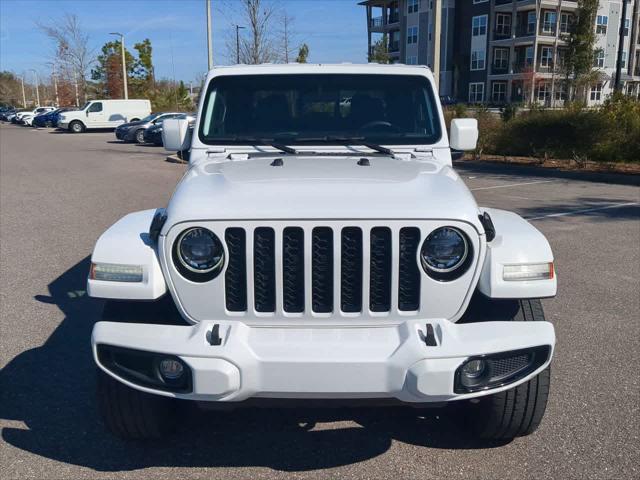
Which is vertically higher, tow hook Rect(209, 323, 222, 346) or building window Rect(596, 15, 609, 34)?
building window Rect(596, 15, 609, 34)

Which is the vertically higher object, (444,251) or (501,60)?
(501,60)

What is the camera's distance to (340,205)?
2914mm

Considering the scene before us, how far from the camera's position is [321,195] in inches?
118

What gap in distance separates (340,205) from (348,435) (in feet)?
4.78

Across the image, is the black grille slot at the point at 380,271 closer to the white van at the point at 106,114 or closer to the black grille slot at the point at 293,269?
the black grille slot at the point at 293,269

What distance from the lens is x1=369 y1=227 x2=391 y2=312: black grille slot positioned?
9.52 ft

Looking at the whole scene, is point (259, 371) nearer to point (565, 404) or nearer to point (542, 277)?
point (542, 277)

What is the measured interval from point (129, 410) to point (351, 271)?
1.35 m

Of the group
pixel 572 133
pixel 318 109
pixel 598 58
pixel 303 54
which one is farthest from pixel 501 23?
pixel 318 109

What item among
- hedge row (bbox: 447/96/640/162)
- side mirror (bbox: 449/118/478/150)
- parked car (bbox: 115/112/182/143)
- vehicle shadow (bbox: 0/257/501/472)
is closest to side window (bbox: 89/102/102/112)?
parked car (bbox: 115/112/182/143)

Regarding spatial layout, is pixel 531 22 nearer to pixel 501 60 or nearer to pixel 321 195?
pixel 501 60

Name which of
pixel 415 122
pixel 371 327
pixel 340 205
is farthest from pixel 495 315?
pixel 415 122

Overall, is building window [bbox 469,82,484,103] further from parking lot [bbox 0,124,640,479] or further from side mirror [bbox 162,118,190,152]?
side mirror [bbox 162,118,190,152]

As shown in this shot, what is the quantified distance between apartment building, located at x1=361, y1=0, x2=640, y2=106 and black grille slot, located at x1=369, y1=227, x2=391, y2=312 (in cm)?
5376
